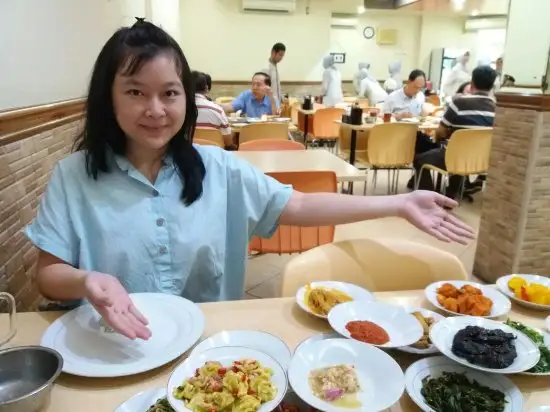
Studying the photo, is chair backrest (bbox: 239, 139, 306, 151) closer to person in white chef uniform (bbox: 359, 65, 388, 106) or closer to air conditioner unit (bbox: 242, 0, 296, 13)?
person in white chef uniform (bbox: 359, 65, 388, 106)

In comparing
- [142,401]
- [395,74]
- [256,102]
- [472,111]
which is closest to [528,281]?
[142,401]

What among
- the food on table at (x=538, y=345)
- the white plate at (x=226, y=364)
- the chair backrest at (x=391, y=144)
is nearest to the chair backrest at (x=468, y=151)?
the chair backrest at (x=391, y=144)

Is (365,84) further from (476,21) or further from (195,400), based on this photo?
(195,400)

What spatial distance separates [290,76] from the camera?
9.75m

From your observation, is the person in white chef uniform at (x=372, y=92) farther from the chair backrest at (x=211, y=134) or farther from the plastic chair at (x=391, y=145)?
the chair backrest at (x=211, y=134)

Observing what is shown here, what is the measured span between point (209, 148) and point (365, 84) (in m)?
8.04

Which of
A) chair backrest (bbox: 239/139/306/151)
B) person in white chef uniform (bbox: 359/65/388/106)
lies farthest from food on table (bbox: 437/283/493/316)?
person in white chef uniform (bbox: 359/65/388/106)

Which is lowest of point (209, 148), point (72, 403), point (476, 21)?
point (72, 403)

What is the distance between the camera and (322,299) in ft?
3.51

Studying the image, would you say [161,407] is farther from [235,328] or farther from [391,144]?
[391,144]

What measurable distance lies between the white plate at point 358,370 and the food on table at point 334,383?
0.01 m

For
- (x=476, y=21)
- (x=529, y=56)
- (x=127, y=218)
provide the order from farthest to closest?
(x=476, y=21), (x=529, y=56), (x=127, y=218)

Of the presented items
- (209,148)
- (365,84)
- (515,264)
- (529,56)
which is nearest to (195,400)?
(209,148)

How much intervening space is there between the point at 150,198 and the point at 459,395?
2.73 feet
